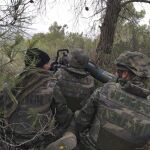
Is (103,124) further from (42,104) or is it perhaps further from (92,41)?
(92,41)

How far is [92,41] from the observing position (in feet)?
36.0

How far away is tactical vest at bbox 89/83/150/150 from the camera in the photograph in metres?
4.41

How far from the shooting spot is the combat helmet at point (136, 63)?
455cm

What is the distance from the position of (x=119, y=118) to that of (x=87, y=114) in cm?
36

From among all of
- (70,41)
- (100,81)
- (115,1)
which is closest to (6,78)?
(100,81)

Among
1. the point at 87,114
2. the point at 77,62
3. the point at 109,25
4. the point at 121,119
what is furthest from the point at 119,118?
the point at 109,25

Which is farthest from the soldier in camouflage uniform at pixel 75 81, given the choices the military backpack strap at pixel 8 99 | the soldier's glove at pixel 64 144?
the military backpack strap at pixel 8 99

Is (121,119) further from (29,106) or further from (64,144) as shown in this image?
(29,106)

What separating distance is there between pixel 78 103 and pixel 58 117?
1.15 m

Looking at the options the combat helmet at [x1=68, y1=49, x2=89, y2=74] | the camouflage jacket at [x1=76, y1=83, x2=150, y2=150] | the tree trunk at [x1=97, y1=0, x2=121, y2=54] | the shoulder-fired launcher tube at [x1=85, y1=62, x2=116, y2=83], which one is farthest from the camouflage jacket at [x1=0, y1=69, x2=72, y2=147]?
the tree trunk at [x1=97, y1=0, x2=121, y2=54]

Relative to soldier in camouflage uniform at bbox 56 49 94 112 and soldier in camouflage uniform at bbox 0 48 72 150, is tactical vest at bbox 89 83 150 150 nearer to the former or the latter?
soldier in camouflage uniform at bbox 0 48 72 150

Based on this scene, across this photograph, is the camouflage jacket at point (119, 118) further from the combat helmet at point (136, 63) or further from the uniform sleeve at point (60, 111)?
the uniform sleeve at point (60, 111)

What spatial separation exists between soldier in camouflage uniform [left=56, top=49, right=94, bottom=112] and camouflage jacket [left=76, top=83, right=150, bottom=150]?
54.4 inches

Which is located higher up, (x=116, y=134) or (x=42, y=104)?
(x=42, y=104)
